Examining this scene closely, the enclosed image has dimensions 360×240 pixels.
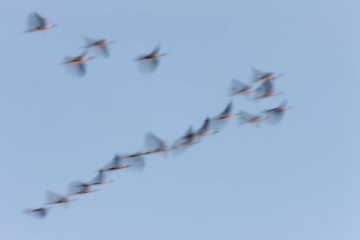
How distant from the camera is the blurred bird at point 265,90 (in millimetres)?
25828

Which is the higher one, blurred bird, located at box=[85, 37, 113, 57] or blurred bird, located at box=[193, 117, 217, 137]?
blurred bird, located at box=[85, 37, 113, 57]

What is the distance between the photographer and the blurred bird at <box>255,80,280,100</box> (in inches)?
1017

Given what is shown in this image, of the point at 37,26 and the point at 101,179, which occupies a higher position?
the point at 37,26

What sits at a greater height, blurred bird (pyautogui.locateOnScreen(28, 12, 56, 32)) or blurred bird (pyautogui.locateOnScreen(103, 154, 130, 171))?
blurred bird (pyautogui.locateOnScreen(28, 12, 56, 32))

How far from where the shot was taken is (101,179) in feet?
87.4

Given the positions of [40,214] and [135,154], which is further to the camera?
[40,214]

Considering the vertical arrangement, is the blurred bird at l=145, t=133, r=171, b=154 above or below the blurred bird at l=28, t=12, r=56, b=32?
below

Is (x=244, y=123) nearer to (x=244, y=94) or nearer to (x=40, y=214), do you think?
(x=244, y=94)

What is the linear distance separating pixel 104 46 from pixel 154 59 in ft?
5.60

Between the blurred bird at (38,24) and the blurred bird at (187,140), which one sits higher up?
the blurred bird at (38,24)

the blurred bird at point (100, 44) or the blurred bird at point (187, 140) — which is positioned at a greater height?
the blurred bird at point (100, 44)

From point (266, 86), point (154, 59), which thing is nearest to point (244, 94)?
point (266, 86)

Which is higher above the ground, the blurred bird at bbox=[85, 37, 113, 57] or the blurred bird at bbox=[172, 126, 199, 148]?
the blurred bird at bbox=[85, 37, 113, 57]

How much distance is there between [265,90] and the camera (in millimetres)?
26062
